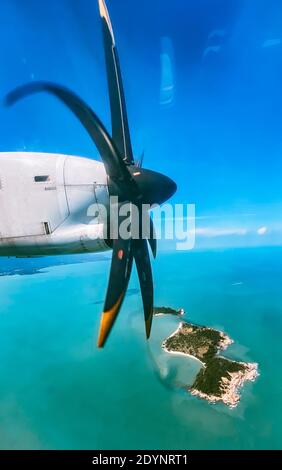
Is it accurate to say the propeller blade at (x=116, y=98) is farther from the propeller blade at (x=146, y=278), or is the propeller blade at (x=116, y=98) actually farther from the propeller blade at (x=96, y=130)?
the propeller blade at (x=146, y=278)

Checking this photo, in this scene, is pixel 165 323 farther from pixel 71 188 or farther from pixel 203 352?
pixel 71 188

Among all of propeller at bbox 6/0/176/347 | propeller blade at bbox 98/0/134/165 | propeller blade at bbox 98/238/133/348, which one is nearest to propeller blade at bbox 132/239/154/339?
propeller at bbox 6/0/176/347

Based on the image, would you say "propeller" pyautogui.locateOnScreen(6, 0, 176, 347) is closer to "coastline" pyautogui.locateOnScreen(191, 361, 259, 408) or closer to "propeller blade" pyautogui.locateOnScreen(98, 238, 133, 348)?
"propeller blade" pyautogui.locateOnScreen(98, 238, 133, 348)

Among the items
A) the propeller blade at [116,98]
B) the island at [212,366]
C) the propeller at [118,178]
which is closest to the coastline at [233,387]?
the island at [212,366]

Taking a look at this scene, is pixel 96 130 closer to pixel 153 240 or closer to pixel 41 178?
pixel 41 178
